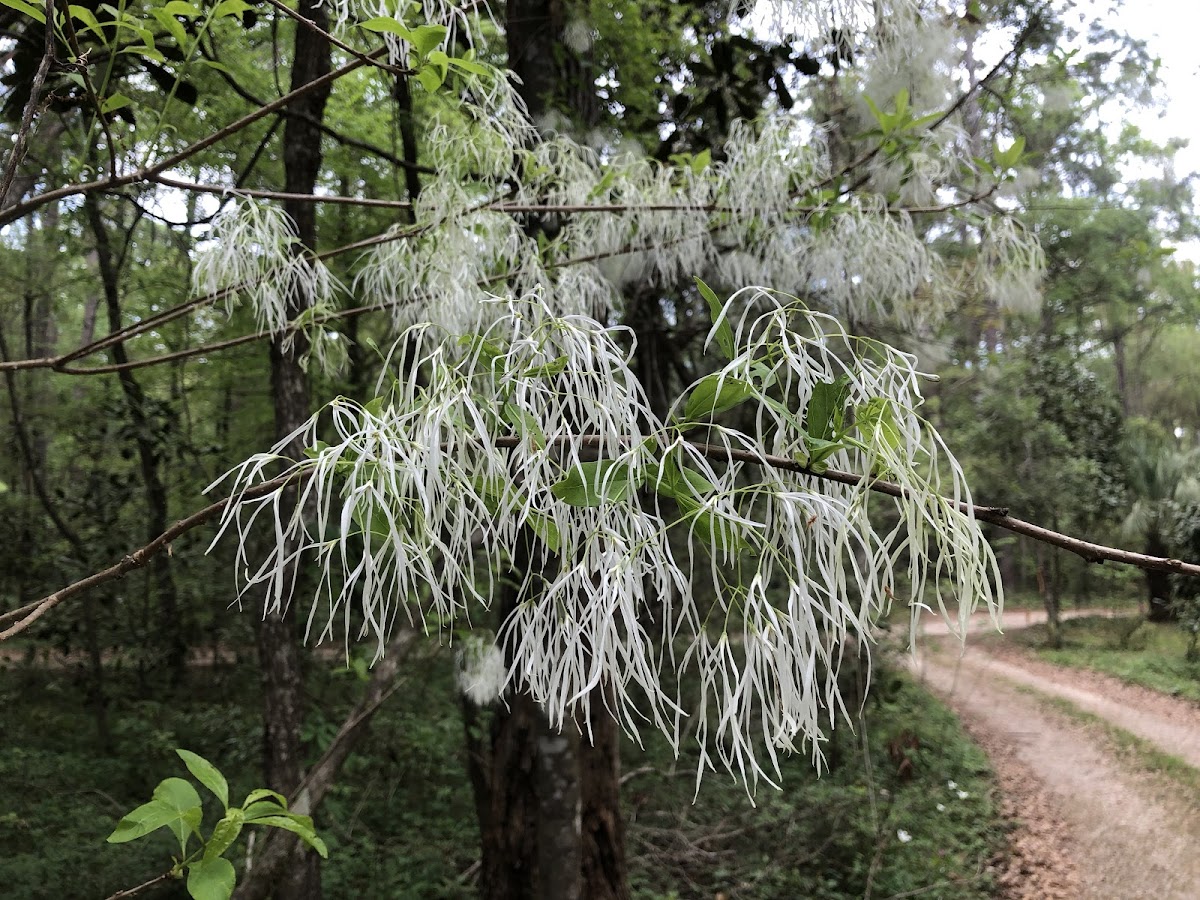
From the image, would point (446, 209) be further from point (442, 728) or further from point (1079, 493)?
point (1079, 493)

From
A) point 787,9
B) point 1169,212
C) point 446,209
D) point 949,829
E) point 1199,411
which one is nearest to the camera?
point 787,9

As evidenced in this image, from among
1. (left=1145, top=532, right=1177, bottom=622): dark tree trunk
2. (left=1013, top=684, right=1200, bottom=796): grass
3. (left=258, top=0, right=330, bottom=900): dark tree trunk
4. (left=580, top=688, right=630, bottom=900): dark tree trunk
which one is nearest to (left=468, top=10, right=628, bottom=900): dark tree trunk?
(left=580, top=688, right=630, bottom=900): dark tree trunk

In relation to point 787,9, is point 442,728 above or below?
below

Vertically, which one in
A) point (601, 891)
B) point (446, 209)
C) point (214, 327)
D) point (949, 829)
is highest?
point (214, 327)

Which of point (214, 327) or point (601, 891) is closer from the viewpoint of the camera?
point (601, 891)

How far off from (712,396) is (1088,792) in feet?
18.4

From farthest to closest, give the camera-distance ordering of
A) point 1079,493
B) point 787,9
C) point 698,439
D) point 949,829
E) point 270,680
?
1. point 1079,493
2. point 949,829
3. point 270,680
4. point 787,9
5. point 698,439

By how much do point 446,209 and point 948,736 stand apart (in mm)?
5732

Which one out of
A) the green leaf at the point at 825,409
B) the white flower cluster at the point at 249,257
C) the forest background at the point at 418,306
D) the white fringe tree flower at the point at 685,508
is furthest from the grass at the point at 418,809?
the green leaf at the point at 825,409

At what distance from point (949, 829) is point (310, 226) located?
15.0 feet

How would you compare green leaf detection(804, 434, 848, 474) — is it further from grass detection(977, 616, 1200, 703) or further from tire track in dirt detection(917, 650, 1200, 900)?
grass detection(977, 616, 1200, 703)

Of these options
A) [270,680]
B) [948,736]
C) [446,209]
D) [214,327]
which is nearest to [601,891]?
[270,680]

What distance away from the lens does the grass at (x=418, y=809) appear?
10.3 ft

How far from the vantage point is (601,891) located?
7.99 feet
